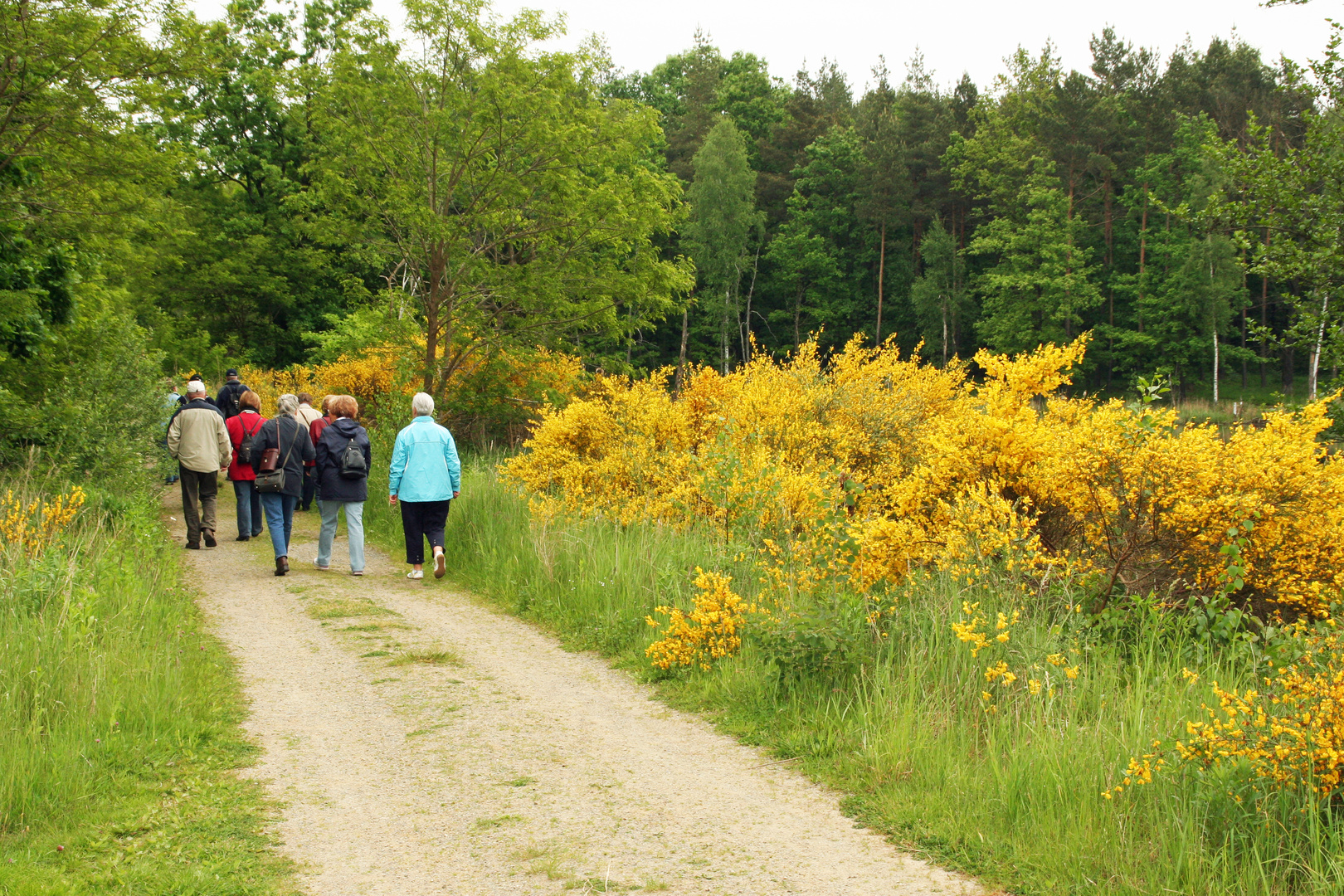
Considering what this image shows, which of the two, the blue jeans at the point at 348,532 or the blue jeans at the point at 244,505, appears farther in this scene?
the blue jeans at the point at 244,505

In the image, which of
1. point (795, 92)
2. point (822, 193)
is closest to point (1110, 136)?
point (822, 193)

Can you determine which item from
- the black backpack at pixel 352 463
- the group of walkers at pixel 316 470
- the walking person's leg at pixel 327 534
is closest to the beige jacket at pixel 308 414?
the group of walkers at pixel 316 470

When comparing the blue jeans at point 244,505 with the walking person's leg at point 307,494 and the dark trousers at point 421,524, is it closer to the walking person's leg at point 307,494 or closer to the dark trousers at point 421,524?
the walking person's leg at point 307,494

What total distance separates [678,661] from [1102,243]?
50844mm

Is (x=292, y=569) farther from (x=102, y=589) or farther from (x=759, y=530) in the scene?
(x=759, y=530)

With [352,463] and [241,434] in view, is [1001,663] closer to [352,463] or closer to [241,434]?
[352,463]

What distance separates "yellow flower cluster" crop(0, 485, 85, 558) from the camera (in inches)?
282

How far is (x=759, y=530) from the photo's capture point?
320 inches

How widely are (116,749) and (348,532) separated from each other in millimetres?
5370

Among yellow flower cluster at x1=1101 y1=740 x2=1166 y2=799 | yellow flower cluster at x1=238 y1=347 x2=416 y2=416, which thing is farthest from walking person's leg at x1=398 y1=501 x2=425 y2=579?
yellow flower cluster at x1=238 y1=347 x2=416 y2=416

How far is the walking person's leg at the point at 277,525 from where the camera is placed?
9.68 meters

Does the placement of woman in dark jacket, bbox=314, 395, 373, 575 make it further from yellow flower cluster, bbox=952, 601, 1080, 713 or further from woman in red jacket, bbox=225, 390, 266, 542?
yellow flower cluster, bbox=952, 601, 1080, 713

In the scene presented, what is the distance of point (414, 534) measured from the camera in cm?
982

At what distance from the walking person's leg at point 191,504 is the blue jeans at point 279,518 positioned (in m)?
1.14
